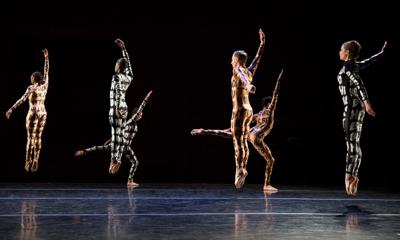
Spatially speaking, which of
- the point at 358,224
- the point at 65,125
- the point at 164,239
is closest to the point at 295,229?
the point at 358,224

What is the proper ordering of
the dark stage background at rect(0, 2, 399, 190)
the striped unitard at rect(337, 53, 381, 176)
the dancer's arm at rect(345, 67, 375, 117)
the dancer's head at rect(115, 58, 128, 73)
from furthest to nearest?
the dark stage background at rect(0, 2, 399, 190) < the dancer's head at rect(115, 58, 128, 73) < the striped unitard at rect(337, 53, 381, 176) < the dancer's arm at rect(345, 67, 375, 117)

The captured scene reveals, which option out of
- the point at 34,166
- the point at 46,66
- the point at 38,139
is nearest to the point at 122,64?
the point at 46,66

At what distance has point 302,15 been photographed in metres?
10.9

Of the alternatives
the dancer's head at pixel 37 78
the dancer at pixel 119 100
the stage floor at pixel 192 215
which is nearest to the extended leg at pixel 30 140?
the dancer's head at pixel 37 78

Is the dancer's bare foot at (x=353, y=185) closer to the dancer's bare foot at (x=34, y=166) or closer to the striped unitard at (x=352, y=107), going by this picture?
the striped unitard at (x=352, y=107)

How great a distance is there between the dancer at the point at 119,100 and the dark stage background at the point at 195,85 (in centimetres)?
150

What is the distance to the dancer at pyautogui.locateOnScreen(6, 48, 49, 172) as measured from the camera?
10148mm

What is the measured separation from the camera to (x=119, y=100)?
9.09m

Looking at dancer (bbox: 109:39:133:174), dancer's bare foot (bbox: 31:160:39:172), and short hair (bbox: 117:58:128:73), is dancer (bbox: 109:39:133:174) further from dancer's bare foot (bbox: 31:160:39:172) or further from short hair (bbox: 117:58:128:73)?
dancer's bare foot (bbox: 31:160:39:172)

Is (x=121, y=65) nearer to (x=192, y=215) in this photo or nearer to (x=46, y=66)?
(x=46, y=66)

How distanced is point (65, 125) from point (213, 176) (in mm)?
2856

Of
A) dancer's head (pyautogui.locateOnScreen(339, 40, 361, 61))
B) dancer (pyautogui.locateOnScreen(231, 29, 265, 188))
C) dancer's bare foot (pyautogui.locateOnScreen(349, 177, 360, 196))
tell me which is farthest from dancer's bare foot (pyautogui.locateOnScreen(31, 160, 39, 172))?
dancer's head (pyautogui.locateOnScreen(339, 40, 361, 61))

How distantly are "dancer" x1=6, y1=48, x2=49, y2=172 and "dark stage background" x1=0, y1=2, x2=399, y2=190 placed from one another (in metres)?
0.27

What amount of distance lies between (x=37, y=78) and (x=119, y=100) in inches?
74.6
